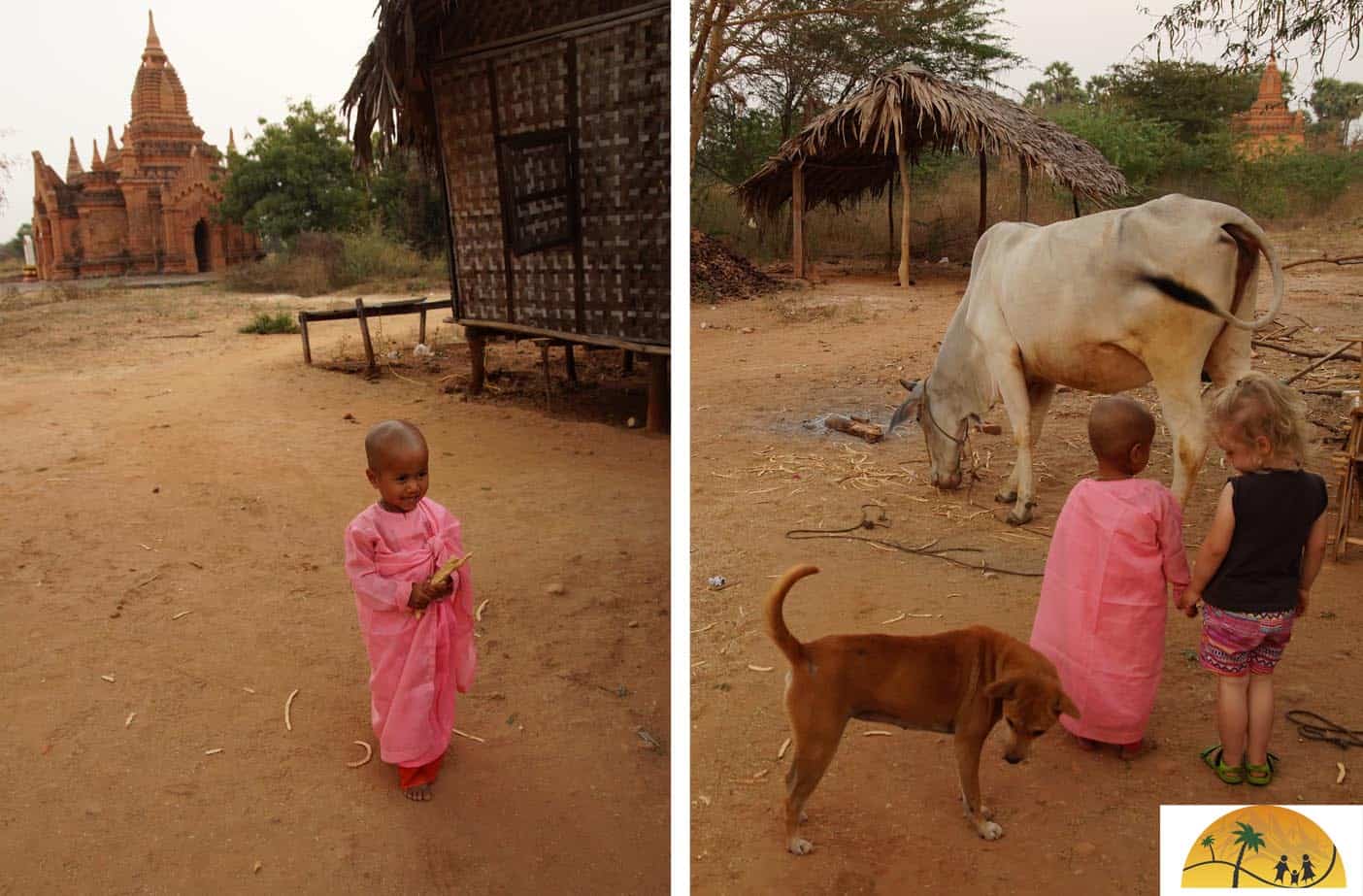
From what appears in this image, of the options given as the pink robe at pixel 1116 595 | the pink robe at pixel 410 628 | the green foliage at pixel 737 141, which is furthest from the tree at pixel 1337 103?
the pink robe at pixel 410 628

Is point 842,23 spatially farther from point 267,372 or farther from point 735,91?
point 267,372

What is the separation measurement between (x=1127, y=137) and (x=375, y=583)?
1.70 m

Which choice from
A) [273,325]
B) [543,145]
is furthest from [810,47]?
[273,325]

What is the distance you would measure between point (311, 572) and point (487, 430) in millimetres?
1251

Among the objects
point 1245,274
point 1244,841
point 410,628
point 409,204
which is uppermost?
point 409,204

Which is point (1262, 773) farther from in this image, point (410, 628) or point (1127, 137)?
point (410, 628)

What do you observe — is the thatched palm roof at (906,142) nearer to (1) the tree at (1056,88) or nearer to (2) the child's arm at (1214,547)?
(1) the tree at (1056,88)

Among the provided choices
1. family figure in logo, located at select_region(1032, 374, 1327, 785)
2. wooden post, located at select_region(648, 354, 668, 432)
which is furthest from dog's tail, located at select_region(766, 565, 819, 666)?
wooden post, located at select_region(648, 354, 668, 432)

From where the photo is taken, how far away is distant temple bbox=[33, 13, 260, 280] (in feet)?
8.60

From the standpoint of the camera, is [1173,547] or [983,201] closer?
[1173,547]

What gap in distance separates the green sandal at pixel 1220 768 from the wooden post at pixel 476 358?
299 centimetres

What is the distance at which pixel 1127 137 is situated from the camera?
1.83 m

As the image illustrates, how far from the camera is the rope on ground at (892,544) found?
186 cm

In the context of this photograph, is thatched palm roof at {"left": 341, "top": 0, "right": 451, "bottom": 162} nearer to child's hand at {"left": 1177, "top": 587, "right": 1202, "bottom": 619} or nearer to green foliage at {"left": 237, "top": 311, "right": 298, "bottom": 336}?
green foliage at {"left": 237, "top": 311, "right": 298, "bottom": 336}
